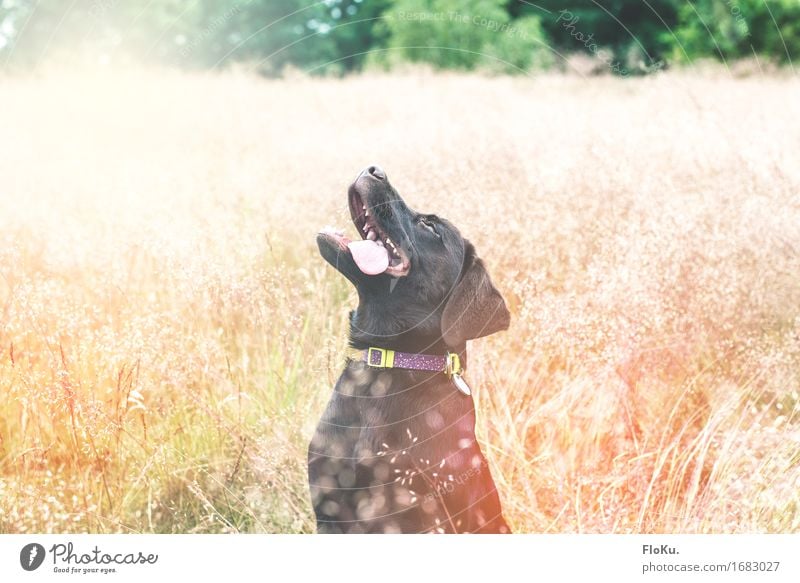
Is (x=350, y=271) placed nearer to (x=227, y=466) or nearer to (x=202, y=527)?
(x=227, y=466)

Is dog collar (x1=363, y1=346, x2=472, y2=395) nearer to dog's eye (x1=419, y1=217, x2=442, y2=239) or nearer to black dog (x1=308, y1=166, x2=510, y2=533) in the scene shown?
black dog (x1=308, y1=166, x2=510, y2=533)

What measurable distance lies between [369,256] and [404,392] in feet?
1.64

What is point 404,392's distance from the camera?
2562mm

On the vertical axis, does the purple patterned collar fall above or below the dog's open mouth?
below

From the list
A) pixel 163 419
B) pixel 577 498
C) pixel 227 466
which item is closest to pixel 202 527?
pixel 227 466

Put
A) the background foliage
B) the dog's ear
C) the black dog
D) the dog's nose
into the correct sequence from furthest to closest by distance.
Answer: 1. the background foliage
2. the dog's nose
3. the dog's ear
4. the black dog

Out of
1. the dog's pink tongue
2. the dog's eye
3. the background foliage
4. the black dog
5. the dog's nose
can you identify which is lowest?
the black dog

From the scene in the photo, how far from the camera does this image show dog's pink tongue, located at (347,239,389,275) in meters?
2.66

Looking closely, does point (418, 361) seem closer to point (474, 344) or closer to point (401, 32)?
point (474, 344)

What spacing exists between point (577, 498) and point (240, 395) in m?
1.37
